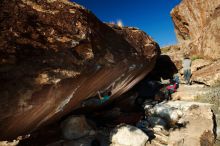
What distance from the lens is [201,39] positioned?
41.1 feet

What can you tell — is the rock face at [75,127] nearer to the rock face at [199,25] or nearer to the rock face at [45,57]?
the rock face at [45,57]

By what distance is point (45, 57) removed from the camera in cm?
423

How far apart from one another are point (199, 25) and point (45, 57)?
43.0 ft

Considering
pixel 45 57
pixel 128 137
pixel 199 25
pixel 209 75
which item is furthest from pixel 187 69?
pixel 45 57

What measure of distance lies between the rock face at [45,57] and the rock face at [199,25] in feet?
26.0

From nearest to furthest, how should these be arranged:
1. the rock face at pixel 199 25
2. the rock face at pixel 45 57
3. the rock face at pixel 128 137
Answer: the rock face at pixel 45 57, the rock face at pixel 128 137, the rock face at pixel 199 25

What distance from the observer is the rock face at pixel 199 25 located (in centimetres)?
1122

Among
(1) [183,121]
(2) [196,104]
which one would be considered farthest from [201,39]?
(1) [183,121]

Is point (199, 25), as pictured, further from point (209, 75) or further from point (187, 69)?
point (209, 75)

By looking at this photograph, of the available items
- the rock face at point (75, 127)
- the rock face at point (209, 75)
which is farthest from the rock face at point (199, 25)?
the rock face at point (75, 127)

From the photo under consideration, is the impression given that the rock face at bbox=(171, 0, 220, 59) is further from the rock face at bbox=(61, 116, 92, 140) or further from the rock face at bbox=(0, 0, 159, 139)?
the rock face at bbox=(61, 116, 92, 140)

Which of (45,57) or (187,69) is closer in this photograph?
(45,57)

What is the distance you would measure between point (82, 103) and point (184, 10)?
13.0 metres

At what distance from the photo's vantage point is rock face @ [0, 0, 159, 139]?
3.72 m
